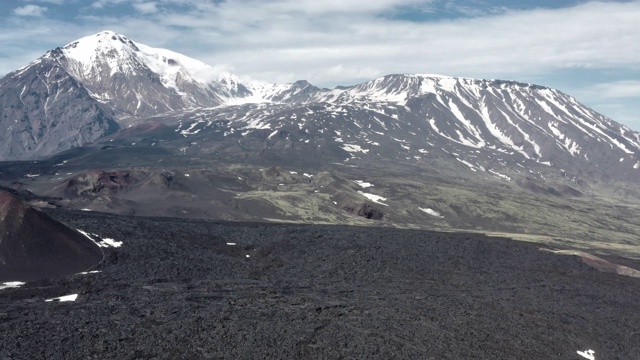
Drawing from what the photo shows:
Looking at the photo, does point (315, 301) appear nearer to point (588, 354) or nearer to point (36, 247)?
point (588, 354)

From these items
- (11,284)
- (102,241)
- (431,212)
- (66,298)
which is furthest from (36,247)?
(431,212)

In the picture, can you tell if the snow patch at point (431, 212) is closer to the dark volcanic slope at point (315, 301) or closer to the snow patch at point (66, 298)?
the dark volcanic slope at point (315, 301)

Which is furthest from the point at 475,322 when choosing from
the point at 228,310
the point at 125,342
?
the point at 125,342

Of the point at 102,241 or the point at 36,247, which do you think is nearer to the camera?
the point at 36,247

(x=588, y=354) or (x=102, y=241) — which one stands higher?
(x=102, y=241)

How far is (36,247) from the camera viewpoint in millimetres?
78500

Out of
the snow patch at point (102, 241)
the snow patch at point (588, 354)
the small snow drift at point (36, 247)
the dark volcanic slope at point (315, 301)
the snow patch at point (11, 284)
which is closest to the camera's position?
the dark volcanic slope at point (315, 301)

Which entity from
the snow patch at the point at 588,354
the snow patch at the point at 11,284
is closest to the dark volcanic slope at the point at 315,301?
the snow patch at the point at 588,354

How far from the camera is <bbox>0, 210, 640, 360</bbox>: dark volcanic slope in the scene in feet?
180

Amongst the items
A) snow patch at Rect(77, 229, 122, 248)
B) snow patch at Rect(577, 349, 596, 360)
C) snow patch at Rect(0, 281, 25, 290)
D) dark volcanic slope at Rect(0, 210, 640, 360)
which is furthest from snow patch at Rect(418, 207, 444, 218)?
snow patch at Rect(0, 281, 25, 290)

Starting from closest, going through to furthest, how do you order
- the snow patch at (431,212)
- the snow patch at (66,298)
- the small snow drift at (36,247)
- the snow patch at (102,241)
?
the snow patch at (66,298)
the small snow drift at (36,247)
the snow patch at (102,241)
the snow patch at (431,212)

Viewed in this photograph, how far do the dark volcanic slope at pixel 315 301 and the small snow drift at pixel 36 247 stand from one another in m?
3.54

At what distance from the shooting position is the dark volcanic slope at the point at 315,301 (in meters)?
54.8

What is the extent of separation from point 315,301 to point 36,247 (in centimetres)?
3572
